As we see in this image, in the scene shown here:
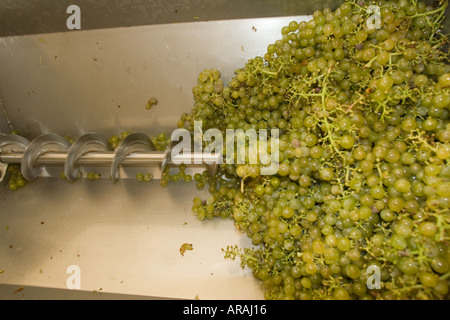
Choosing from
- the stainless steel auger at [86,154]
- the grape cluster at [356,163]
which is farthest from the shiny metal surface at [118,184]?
the grape cluster at [356,163]

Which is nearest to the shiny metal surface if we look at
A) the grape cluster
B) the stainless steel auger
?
the stainless steel auger

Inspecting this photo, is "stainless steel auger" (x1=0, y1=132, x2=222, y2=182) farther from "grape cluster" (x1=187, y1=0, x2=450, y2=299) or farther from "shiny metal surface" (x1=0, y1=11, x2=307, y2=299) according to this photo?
"grape cluster" (x1=187, y1=0, x2=450, y2=299)

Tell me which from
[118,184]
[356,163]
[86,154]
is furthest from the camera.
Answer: [118,184]

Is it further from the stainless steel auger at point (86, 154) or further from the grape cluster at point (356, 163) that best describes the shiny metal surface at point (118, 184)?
the grape cluster at point (356, 163)

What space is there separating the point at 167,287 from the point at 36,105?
3.10 ft

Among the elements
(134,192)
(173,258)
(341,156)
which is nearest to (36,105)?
(134,192)

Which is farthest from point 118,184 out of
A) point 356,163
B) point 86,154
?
point 356,163

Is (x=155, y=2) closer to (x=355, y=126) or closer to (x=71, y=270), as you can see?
(x=355, y=126)

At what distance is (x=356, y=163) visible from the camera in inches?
32.8

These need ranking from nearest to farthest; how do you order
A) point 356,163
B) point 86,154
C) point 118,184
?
1. point 356,163
2. point 86,154
3. point 118,184

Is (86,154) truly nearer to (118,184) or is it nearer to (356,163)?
(118,184)

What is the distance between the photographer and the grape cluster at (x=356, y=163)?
73cm

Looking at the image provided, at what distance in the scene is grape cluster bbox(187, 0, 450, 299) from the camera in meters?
0.73

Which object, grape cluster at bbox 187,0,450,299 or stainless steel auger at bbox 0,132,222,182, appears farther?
stainless steel auger at bbox 0,132,222,182
